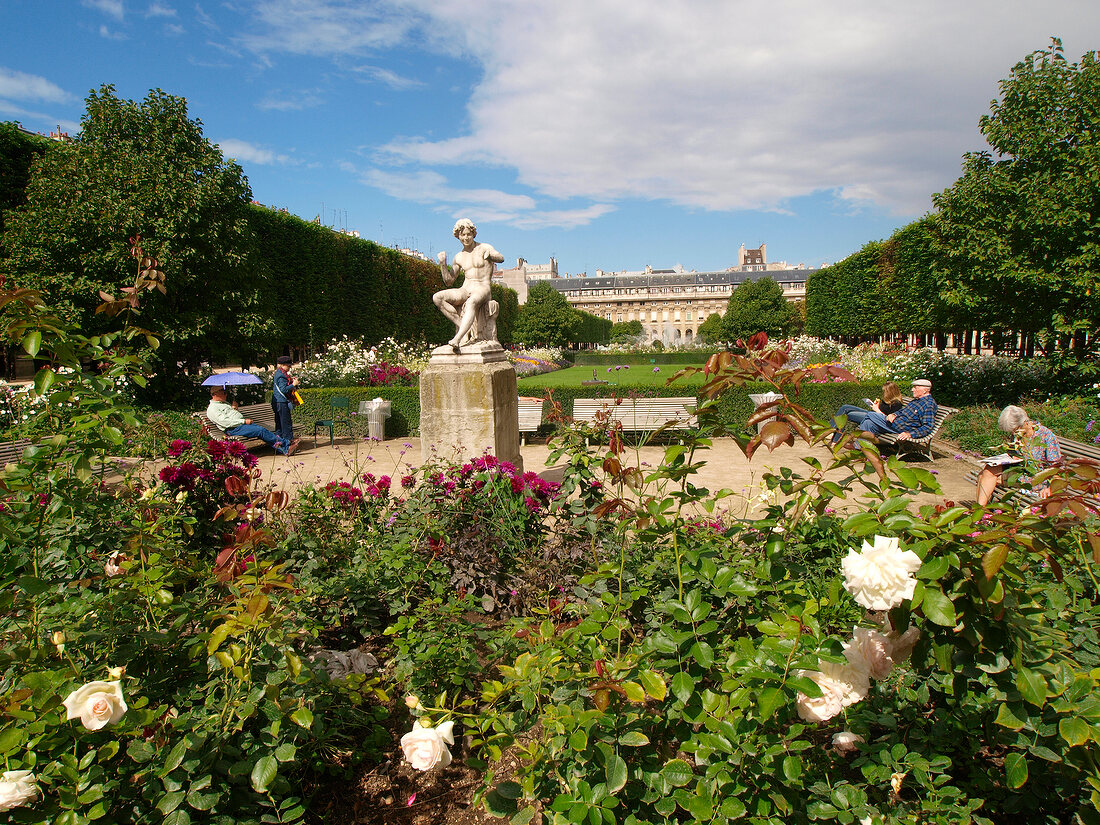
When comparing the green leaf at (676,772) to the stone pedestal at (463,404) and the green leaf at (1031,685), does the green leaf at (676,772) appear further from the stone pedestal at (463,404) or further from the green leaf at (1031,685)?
the stone pedestal at (463,404)

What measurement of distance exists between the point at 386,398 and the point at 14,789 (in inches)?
412

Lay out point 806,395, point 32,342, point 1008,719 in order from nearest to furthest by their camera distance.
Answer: point 1008,719 < point 32,342 < point 806,395

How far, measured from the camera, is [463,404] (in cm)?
527

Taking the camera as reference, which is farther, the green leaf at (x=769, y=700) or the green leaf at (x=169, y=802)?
the green leaf at (x=169, y=802)

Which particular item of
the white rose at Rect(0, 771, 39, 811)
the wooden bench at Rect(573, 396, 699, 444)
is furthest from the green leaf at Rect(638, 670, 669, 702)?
the wooden bench at Rect(573, 396, 699, 444)

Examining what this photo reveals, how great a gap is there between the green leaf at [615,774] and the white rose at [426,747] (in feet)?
1.24

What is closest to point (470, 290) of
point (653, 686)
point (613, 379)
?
point (653, 686)

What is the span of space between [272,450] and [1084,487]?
10.1 meters

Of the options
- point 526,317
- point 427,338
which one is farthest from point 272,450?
point 526,317

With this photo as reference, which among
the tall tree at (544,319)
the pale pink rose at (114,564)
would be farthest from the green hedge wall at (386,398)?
the tall tree at (544,319)

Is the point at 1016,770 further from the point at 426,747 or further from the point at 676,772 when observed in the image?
the point at 426,747

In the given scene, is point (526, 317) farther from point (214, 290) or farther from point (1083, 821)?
point (1083, 821)

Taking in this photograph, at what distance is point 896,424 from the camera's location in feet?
24.6

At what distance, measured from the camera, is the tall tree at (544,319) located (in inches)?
1873
